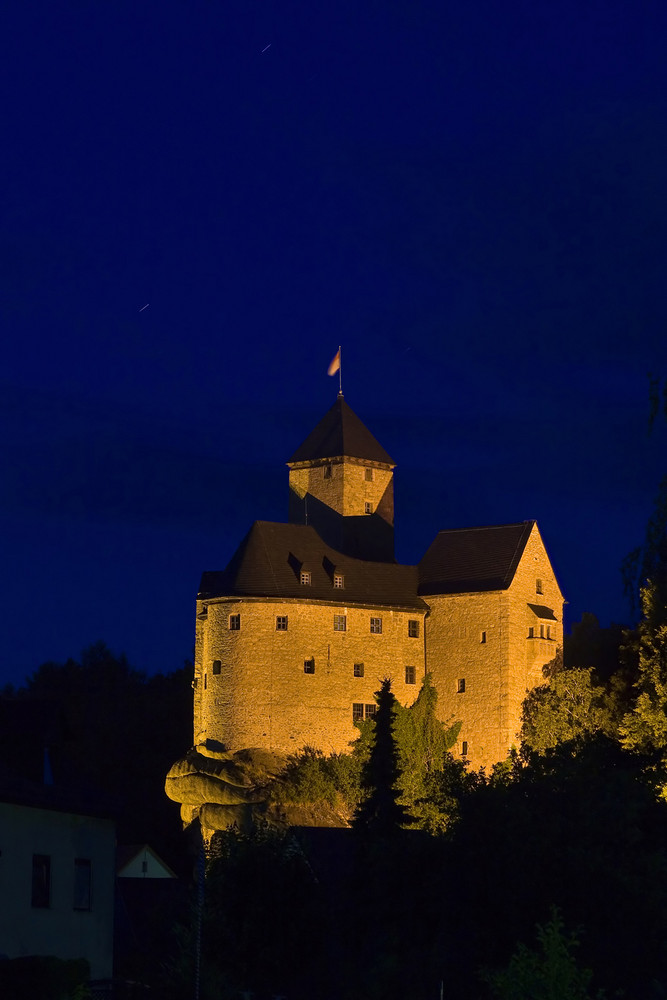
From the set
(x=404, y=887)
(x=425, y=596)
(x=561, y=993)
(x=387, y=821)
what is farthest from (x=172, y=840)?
(x=561, y=993)

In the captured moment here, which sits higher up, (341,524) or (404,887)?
(341,524)

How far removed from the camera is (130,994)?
3744 cm

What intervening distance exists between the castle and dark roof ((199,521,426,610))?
0.08m

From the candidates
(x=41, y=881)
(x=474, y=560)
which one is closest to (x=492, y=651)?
(x=474, y=560)

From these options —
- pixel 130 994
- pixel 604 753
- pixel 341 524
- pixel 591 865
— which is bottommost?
pixel 130 994

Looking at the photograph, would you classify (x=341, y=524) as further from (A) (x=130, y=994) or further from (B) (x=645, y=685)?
(A) (x=130, y=994)

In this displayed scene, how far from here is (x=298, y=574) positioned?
286ft

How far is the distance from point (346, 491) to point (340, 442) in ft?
9.36

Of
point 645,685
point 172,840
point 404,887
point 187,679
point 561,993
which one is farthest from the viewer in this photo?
point 187,679

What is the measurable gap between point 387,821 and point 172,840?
2447cm

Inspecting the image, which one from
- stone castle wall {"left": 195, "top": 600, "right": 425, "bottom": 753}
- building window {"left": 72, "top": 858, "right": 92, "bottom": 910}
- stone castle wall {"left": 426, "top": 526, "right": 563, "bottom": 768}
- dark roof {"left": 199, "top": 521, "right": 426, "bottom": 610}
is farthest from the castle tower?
building window {"left": 72, "top": 858, "right": 92, "bottom": 910}

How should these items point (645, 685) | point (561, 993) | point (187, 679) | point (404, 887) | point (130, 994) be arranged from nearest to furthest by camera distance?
1. point (561, 993)
2. point (130, 994)
3. point (404, 887)
4. point (645, 685)
5. point (187, 679)

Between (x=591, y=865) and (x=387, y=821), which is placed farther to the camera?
(x=387, y=821)

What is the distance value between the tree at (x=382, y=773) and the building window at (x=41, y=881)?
3331 centimetres
